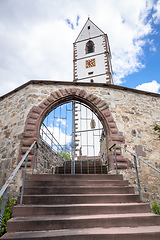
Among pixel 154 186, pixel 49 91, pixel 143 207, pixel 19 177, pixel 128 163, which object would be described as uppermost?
pixel 49 91

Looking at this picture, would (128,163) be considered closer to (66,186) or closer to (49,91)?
(66,186)

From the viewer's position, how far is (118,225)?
2371mm

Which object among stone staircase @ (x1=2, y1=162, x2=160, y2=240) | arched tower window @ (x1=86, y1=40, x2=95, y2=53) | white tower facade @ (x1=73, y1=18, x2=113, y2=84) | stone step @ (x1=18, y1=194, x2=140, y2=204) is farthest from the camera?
arched tower window @ (x1=86, y1=40, x2=95, y2=53)

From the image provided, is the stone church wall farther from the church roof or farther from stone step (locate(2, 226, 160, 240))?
the church roof

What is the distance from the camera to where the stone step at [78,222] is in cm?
223

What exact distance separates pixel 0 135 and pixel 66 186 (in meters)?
3.18

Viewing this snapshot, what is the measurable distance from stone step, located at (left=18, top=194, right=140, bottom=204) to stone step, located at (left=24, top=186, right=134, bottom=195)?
0.26 meters

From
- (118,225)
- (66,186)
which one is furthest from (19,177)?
(118,225)

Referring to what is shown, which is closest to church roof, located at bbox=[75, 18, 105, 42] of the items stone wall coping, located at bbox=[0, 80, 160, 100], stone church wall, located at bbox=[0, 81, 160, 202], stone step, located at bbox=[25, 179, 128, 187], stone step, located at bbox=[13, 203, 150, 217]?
stone wall coping, located at bbox=[0, 80, 160, 100]

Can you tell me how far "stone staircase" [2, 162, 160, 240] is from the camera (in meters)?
2.11

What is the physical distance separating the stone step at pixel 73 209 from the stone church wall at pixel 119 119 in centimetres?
182

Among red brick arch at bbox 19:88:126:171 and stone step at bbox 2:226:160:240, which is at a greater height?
red brick arch at bbox 19:88:126:171

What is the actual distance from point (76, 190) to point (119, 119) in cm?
293

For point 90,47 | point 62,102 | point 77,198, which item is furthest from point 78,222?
point 90,47
